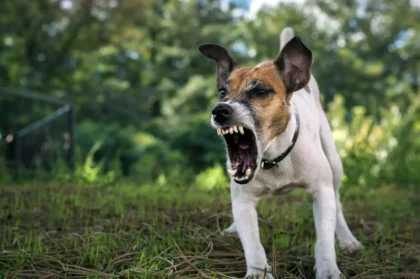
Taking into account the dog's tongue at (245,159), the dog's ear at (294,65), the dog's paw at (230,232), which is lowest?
the dog's paw at (230,232)

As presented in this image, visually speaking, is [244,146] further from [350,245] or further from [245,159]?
[350,245]

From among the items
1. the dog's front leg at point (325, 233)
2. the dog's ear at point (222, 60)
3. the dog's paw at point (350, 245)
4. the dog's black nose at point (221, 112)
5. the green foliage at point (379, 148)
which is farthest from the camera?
the green foliage at point (379, 148)

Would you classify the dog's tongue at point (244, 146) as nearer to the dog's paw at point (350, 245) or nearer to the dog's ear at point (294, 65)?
the dog's ear at point (294, 65)

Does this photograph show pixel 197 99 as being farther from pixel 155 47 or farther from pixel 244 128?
pixel 244 128

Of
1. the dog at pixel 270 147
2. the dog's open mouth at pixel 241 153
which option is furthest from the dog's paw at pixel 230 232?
the dog's open mouth at pixel 241 153

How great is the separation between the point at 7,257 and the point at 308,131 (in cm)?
228

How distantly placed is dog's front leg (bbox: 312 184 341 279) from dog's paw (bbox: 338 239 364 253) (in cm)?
82

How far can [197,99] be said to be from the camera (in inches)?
1129

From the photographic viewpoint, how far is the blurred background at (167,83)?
1097 centimetres

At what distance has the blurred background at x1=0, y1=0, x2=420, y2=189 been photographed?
1097 cm

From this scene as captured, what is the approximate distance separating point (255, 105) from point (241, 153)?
1.06 feet

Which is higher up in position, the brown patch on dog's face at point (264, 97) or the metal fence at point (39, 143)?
the metal fence at point (39, 143)

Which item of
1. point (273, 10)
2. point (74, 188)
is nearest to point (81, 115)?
point (273, 10)

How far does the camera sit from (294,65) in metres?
3.73
